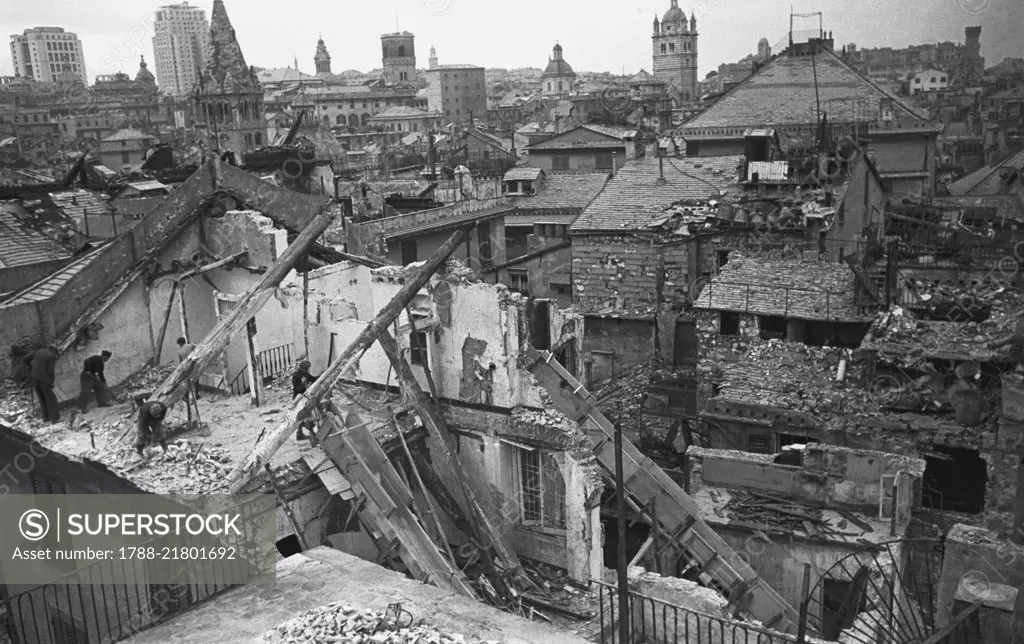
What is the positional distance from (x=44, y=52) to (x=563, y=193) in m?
142

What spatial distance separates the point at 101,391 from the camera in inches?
682

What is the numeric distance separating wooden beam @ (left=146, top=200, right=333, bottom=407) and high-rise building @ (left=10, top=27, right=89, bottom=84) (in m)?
158

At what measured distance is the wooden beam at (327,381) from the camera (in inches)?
504

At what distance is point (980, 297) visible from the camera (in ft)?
74.8

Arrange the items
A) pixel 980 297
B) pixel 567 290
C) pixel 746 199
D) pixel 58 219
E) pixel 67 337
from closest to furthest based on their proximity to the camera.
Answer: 1. pixel 67 337
2. pixel 980 297
3. pixel 58 219
4. pixel 746 199
5. pixel 567 290

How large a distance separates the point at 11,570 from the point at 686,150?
38137 millimetres

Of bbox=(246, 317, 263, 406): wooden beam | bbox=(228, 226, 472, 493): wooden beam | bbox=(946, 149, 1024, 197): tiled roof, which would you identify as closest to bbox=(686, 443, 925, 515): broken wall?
bbox=(228, 226, 472, 493): wooden beam

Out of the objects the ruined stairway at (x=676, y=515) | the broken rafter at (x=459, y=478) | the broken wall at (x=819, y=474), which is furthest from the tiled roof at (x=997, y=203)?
the broken rafter at (x=459, y=478)

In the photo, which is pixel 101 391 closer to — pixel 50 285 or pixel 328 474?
pixel 50 285

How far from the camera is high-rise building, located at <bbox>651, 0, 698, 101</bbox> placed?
159 meters

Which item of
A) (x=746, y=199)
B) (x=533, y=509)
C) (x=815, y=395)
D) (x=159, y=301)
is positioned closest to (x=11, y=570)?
(x=159, y=301)

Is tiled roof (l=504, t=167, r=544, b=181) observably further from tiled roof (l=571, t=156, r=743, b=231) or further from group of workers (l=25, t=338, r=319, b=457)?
group of workers (l=25, t=338, r=319, b=457)

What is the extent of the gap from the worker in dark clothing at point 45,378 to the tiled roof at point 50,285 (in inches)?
44.2

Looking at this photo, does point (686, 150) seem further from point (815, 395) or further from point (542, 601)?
point (542, 601)
